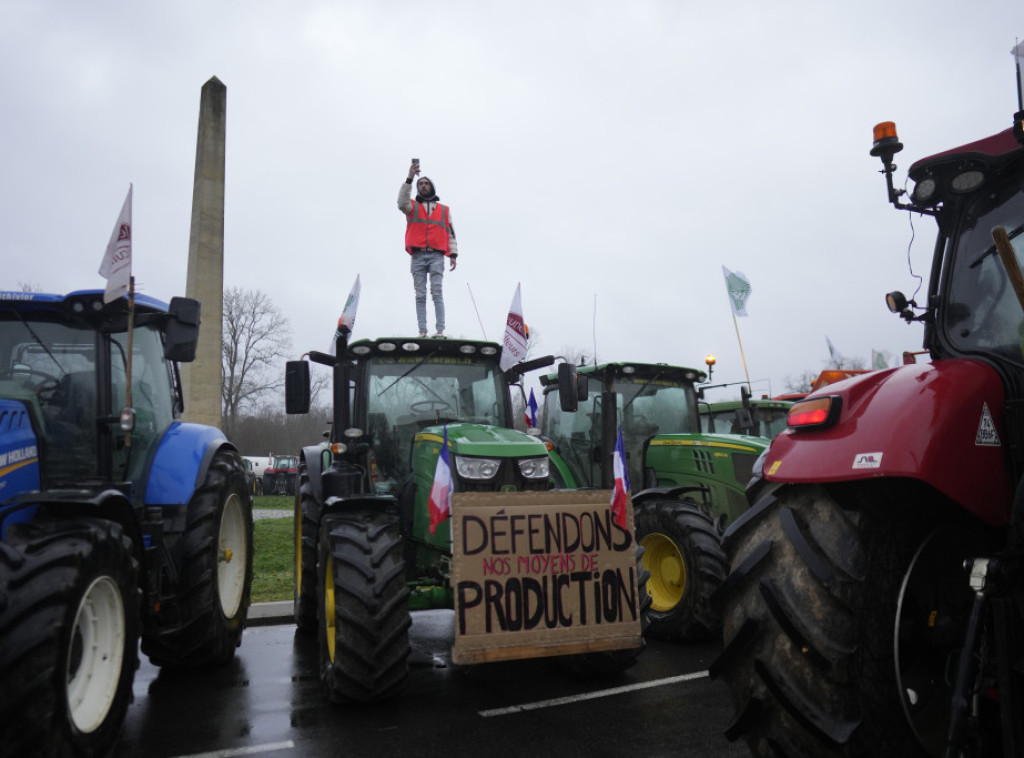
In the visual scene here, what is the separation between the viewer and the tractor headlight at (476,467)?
484cm

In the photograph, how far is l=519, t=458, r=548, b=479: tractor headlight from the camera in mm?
5016

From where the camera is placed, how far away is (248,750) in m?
3.71

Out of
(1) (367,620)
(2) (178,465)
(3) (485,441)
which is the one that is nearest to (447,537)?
(3) (485,441)

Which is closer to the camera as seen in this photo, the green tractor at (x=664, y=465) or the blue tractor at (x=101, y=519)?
the blue tractor at (x=101, y=519)

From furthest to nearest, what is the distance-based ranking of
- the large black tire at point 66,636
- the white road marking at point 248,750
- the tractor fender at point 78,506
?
1. the white road marking at point 248,750
2. the tractor fender at point 78,506
3. the large black tire at point 66,636

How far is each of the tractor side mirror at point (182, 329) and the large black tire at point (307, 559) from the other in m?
1.67

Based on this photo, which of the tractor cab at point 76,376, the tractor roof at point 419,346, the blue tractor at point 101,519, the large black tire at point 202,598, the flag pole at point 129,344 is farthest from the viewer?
the tractor roof at point 419,346

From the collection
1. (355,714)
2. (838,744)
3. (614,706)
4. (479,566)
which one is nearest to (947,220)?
(838,744)

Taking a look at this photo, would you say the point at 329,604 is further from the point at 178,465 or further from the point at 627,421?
the point at 627,421

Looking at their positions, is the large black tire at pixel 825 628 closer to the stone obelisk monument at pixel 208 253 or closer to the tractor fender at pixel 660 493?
the tractor fender at pixel 660 493

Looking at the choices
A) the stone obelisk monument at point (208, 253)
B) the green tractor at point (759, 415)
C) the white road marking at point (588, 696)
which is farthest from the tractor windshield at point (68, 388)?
the stone obelisk monument at point (208, 253)

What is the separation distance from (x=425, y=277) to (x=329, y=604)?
154 inches

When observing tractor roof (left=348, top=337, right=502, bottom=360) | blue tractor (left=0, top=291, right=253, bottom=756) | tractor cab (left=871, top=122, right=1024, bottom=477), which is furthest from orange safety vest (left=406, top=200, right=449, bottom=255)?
tractor cab (left=871, top=122, right=1024, bottom=477)

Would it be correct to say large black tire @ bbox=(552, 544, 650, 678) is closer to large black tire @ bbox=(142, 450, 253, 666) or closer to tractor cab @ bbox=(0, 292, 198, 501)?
large black tire @ bbox=(142, 450, 253, 666)
